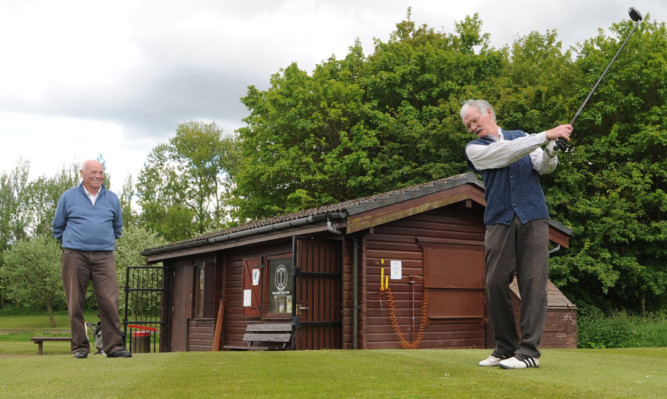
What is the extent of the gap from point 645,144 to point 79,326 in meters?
20.2

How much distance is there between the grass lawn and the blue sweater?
1.11 m

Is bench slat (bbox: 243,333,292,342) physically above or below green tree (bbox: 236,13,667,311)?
below

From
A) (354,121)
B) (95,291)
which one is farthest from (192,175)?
(95,291)

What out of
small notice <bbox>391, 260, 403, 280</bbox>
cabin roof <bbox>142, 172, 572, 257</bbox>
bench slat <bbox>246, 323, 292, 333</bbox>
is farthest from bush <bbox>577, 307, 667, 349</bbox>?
bench slat <bbox>246, 323, 292, 333</bbox>

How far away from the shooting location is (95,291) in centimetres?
632

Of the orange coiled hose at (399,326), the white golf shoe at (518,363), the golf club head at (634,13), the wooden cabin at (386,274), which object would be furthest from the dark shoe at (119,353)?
the orange coiled hose at (399,326)

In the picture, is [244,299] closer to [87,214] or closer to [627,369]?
[87,214]

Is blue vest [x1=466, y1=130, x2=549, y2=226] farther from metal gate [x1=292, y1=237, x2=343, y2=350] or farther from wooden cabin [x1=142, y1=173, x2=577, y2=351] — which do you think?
metal gate [x1=292, y1=237, x2=343, y2=350]

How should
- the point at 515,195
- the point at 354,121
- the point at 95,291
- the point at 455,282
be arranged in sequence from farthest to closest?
the point at 354,121 < the point at 455,282 < the point at 95,291 < the point at 515,195

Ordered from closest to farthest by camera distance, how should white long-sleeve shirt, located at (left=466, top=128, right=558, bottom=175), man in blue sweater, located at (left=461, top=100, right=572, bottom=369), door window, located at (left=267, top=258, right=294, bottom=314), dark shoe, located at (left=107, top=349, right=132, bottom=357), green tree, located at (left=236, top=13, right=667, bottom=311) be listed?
white long-sleeve shirt, located at (left=466, top=128, right=558, bottom=175), man in blue sweater, located at (left=461, top=100, right=572, bottom=369), dark shoe, located at (left=107, top=349, right=132, bottom=357), door window, located at (left=267, top=258, right=294, bottom=314), green tree, located at (left=236, top=13, right=667, bottom=311)

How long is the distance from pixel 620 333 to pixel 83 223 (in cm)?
1386

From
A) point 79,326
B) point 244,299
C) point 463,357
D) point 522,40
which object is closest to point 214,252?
point 244,299

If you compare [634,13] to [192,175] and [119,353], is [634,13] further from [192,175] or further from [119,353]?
[192,175]

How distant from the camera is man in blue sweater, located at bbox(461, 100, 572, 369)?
15.0 ft
